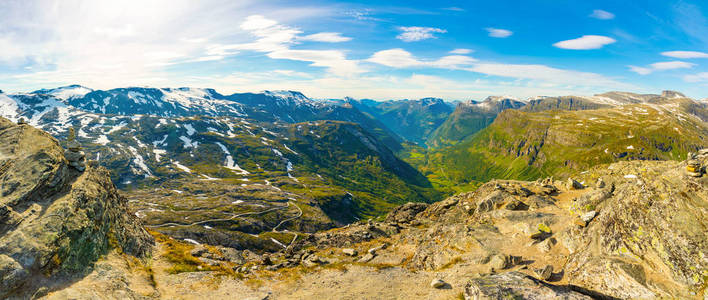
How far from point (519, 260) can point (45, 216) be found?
178ft

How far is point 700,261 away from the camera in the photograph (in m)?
21.2

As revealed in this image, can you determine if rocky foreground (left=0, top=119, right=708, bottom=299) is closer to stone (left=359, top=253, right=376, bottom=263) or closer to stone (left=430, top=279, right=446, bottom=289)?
stone (left=430, top=279, right=446, bottom=289)

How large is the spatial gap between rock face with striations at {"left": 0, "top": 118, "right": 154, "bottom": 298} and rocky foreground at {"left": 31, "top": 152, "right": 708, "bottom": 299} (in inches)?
107

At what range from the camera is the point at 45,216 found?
97.2 ft

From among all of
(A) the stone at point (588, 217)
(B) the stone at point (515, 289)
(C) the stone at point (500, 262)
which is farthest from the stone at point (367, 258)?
(A) the stone at point (588, 217)

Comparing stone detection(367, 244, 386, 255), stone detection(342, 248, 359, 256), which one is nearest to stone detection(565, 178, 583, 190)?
stone detection(367, 244, 386, 255)

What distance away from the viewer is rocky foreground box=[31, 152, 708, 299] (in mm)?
23234

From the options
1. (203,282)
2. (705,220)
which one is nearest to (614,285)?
(705,220)

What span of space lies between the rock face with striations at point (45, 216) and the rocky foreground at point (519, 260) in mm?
2728

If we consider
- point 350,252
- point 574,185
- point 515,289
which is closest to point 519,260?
point 515,289

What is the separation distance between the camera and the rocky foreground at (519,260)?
2323 centimetres

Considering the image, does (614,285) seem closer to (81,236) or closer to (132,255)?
(81,236)

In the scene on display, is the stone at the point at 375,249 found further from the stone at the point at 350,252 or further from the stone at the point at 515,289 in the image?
the stone at the point at 515,289

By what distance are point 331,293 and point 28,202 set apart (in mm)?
35948
